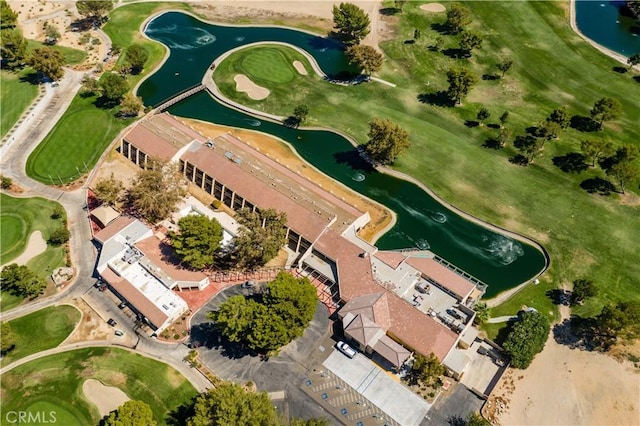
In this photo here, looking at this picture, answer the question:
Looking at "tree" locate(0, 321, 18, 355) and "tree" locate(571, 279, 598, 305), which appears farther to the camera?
"tree" locate(571, 279, 598, 305)

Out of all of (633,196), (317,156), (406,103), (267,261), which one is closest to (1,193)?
(267,261)

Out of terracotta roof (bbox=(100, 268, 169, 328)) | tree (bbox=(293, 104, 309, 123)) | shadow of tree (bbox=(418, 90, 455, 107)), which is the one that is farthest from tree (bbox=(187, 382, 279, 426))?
shadow of tree (bbox=(418, 90, 455, 107))

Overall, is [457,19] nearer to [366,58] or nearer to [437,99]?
[437,99]

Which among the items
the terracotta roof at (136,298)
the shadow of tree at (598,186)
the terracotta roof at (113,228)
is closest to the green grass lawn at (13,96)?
the terracotta roof at (113,228)

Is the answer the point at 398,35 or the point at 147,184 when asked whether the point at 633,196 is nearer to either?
the point at 398,35

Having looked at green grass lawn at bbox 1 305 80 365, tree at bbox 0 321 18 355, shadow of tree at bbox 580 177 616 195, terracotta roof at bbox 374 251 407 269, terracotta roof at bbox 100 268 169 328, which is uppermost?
shadow of tree at bbox 580 177 616 195

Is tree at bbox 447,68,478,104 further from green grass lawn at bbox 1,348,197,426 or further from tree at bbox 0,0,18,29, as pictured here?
tree at bbox 0,0,18,29

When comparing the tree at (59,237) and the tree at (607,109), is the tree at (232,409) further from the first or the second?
the tree at (607,109)

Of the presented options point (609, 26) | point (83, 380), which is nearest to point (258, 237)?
point (83, 380)
